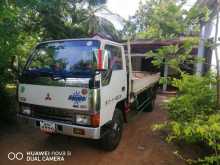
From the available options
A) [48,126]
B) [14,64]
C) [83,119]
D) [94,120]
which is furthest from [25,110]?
[94,120]

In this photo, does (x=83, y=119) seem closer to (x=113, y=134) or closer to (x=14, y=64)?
(x=113, y=134)

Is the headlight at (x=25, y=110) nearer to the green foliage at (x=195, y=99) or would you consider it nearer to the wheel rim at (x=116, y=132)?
the wheel rim at (x=116, y=132)

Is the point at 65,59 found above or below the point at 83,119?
above

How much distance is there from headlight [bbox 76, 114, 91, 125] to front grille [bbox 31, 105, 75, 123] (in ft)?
0.31

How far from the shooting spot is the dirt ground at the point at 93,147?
3.71m

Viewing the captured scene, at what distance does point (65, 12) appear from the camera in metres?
10.3

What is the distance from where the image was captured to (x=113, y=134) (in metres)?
3.92

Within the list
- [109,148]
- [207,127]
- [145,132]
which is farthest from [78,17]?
[207,127]

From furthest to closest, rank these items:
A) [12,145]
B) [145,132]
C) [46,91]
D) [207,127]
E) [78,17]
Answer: [78,17] → [145,132] → [12,145] → [46,91] → [207,127]

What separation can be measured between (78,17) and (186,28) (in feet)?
30.1

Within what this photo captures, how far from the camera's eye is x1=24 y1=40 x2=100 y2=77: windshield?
135 inches

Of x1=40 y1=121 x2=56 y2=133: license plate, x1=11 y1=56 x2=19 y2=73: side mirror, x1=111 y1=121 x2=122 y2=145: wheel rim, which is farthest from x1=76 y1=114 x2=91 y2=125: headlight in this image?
x1=11 y1=56 x2=19 y2=73: side mirror

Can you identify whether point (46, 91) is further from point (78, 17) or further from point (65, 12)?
point (78, 17)

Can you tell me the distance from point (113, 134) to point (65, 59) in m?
1.69
